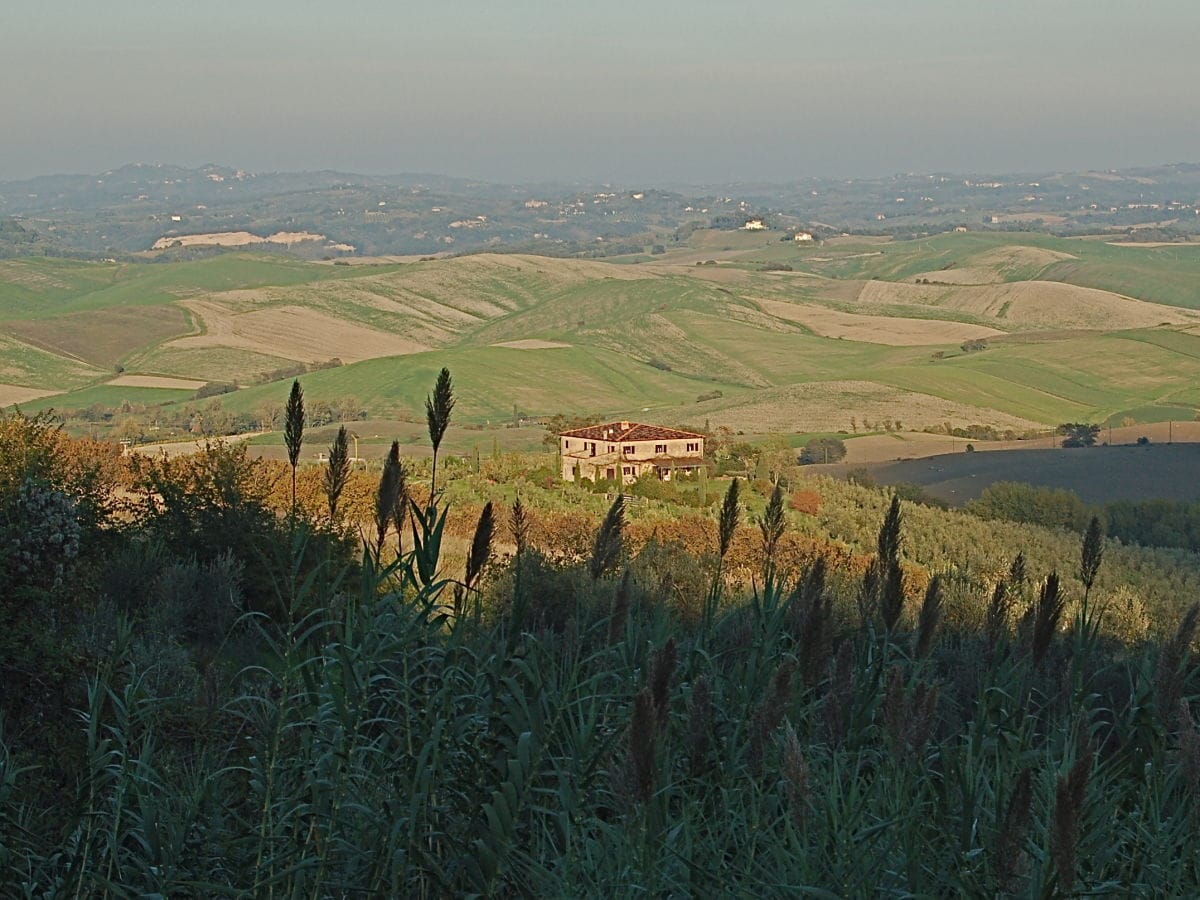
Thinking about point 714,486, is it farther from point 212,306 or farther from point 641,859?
point 212,306

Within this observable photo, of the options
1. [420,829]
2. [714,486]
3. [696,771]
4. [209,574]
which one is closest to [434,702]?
[420,829]

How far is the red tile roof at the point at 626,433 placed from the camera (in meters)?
44.6

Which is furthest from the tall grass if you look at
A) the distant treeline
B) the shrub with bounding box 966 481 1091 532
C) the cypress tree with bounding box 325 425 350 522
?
the shrub with bounding box 966 481 1091 532

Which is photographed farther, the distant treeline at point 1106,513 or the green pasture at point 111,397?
the green pasture at point 111,397

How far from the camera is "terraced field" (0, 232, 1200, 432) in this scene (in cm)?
7462

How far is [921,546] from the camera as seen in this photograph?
26875 millimetres

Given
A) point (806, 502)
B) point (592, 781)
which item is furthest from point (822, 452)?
point (592, 781)

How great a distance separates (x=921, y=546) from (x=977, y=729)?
2395cm

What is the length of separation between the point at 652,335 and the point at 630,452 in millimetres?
57172

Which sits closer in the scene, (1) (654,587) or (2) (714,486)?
(1) (654,587)

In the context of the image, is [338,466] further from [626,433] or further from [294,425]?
[626,433]

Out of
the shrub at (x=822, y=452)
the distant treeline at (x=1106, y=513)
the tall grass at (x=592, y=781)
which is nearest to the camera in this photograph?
the tall grass at (x=592, y=781)

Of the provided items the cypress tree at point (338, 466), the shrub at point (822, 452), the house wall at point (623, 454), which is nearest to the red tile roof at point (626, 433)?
the house wall at point (623, 454)

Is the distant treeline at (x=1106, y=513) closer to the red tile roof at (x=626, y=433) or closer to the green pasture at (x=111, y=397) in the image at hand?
the red tile roof at (x=626, y=433)
